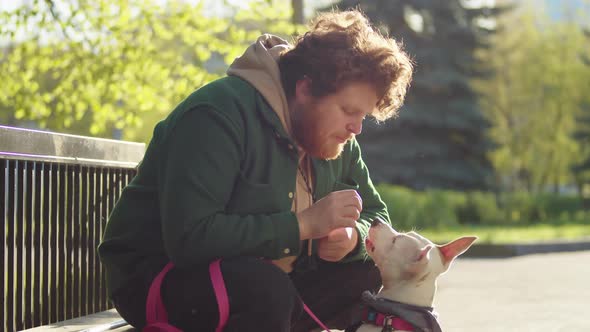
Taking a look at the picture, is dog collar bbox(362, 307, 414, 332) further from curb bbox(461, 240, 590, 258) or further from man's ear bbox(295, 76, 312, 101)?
Answer: curb bbox(461, 240, 590, 258)

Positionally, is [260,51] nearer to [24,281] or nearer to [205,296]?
[205,296]

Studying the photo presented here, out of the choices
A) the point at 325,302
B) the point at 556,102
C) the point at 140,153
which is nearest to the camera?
the point at 325,302

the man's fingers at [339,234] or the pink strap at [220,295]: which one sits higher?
the man's fingers at [339,234]

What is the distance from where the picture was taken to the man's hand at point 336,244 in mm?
4090

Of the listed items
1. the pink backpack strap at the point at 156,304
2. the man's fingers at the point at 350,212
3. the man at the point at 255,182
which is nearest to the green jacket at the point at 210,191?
the man at the point at 255,182

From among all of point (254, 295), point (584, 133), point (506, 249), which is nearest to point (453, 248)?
point (254, 295)

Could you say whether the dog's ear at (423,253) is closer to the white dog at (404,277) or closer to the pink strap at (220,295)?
the white dog at (404,277)

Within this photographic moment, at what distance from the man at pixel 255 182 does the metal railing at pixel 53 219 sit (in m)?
0.76

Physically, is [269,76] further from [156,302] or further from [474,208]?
[474,208]

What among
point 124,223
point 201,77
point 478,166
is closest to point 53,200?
point 124,223

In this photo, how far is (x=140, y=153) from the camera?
20.7 feet

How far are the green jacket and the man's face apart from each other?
0.11 metres

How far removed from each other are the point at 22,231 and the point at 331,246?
1557 mm

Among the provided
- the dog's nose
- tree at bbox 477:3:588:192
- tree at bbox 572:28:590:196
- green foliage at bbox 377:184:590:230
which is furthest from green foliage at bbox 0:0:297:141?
tree at bbox 572:28:590:196
